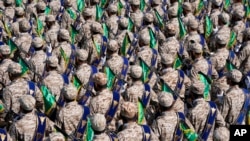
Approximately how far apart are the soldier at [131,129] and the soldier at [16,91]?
2.58 m

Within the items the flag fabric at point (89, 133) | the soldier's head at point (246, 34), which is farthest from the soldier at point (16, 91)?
the soldier's head at point (246, 34)

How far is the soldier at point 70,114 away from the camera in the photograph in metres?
9.52

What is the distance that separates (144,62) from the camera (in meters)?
12.2

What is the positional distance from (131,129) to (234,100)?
8.50ft

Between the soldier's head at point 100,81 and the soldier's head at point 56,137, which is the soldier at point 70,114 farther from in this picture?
the soldier's head at point 56,137

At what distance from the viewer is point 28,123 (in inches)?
357

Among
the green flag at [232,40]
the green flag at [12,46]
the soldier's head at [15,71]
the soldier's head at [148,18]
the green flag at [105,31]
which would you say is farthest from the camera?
the green flag at [105,31]

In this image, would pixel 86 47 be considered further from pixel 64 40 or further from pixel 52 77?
pixel 52 77

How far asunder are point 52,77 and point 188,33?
4865 millimetres

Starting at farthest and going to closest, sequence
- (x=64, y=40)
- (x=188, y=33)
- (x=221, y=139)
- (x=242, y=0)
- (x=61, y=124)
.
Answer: (x=242, y=0) < (x=188, y=33) < (x=64, y=40) < (x=61, y=124) < (x=221, y=139)

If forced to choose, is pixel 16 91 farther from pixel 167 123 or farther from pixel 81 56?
pixel 167 123

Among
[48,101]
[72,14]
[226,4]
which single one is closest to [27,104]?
[48,101]

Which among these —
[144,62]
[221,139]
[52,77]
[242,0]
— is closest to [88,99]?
[52,77]

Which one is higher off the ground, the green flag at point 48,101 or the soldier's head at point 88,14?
the soldier's head at point 88,14
